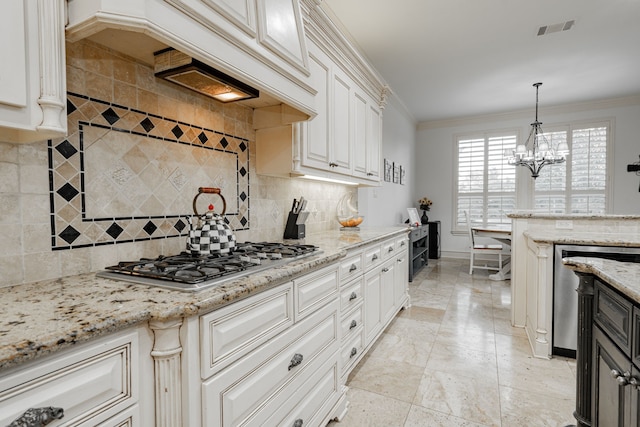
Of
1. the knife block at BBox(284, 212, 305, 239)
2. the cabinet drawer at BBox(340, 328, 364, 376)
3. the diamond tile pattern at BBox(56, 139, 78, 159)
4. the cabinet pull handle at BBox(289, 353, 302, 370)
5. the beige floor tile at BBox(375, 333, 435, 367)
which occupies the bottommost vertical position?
the beige floor tile at BBox(375, 333, 435, 367)

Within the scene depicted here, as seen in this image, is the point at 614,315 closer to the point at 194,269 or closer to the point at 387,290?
the point at 194,269

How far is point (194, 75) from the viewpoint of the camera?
1.37m

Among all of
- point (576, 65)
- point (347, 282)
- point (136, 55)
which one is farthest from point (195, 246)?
point (576, 65)

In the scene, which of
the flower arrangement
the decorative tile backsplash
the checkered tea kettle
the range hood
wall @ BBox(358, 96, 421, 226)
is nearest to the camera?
the decorative tile backsplash

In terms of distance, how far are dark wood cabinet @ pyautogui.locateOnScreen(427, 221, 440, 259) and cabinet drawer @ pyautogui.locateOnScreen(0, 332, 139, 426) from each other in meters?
6.38

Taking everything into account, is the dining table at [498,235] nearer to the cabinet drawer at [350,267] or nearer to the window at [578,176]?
the window at [578,176]

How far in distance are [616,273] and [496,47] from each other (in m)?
3.46

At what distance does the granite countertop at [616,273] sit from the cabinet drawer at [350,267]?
109cm

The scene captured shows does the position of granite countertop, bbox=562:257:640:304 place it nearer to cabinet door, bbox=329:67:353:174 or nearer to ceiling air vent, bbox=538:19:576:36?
cabinet door, bbox=329:67:353:174

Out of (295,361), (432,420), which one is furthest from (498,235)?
(295,361)

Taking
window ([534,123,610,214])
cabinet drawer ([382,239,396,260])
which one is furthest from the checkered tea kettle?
window ([534,123,610,214])

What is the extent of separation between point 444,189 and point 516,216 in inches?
158

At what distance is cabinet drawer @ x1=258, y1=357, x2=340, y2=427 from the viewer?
126cm

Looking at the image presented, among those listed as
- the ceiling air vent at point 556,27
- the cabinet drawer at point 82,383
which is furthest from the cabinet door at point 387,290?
the ceiling air vent at point 556,27
